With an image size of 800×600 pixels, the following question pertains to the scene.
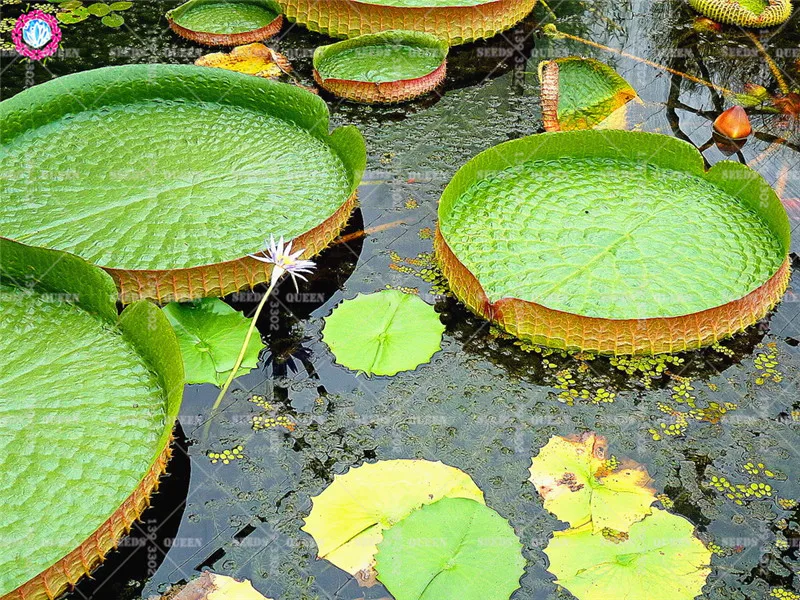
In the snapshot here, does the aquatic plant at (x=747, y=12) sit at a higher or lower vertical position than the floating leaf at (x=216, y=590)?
higher

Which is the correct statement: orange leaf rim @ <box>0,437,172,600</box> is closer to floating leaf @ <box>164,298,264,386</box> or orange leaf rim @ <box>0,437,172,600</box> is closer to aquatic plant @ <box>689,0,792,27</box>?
floating leaf @ <box>164,298,264,386</box>

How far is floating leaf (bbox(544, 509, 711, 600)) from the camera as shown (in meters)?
2.60

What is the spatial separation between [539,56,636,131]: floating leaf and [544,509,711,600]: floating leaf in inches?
93.6

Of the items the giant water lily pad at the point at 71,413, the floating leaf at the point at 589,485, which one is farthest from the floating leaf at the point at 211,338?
the floating leaf at the point at 589,485

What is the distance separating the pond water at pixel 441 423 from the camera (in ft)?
8.98

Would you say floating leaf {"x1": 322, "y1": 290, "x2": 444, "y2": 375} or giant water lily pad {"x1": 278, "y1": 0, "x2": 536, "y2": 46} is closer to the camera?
floating leaf {"x1": 322, "y1": 290, "x2": 444, "y2": 375}

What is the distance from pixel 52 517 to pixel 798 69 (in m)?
5.07

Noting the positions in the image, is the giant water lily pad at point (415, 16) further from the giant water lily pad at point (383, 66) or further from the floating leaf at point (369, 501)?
the floating leaf at point (369, 501)

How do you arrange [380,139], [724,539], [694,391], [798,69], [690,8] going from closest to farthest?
[724,539], [694,391], [380,139], [798,69], [690,8]

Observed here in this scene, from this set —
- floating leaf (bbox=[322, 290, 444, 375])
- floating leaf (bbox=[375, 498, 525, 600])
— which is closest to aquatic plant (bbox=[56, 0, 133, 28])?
floating leaf (bbox=[322, 290, 444, 375])

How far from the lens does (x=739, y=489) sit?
2.96m

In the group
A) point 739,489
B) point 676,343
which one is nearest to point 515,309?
point 676,343

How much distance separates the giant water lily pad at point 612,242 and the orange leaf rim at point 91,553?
1.52m

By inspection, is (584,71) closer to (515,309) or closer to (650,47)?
(650,47)
